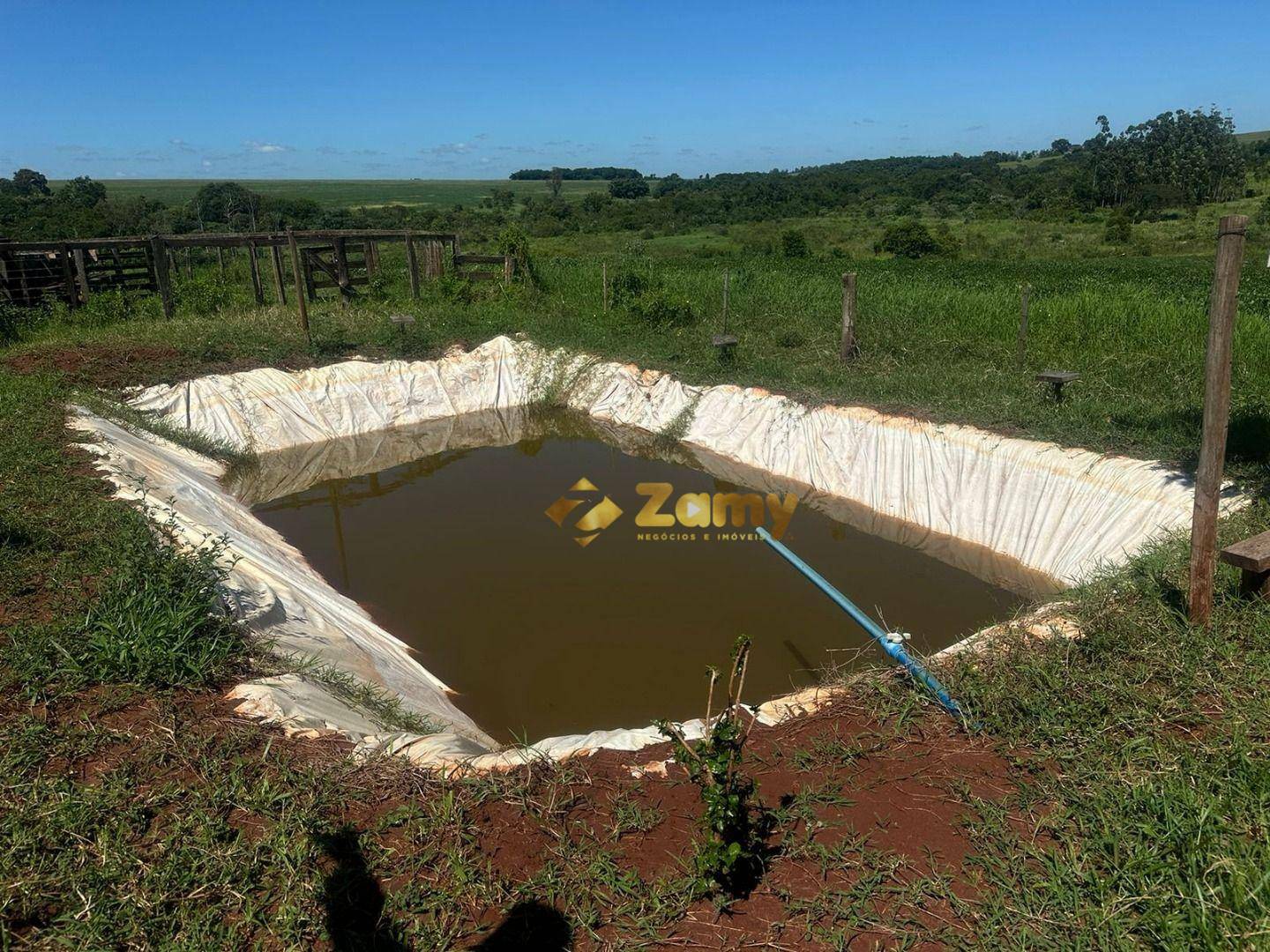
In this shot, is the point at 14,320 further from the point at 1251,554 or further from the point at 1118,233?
the point at 1118,233

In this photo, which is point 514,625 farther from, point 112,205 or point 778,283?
point 112,205

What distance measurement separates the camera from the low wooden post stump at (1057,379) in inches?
292

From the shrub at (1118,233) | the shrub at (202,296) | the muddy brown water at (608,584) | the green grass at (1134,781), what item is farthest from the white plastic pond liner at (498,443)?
the shrub at (1118,233)

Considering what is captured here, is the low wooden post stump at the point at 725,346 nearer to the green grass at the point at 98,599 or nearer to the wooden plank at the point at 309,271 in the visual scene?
the green grass at the point at 98,599

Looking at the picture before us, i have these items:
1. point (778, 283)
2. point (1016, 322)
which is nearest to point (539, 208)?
point (778, 283)

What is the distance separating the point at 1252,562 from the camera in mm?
3861

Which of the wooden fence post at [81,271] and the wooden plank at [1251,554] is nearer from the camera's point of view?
the wooden plank at [1251,554]

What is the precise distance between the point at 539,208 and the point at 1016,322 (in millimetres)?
42339

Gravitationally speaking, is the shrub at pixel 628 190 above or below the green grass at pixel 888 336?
above

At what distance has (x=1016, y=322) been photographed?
34.3 feet

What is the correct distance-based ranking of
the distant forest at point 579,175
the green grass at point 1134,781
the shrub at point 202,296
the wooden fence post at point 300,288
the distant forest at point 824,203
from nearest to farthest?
1. the green grass at point 1134,781
2. the wooden fence post at point 300,288
3. the shrub at point 202,296
4. the distant forest at point 824,203
5. the distant forest at point 579,175

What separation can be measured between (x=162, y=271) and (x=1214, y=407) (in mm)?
13324

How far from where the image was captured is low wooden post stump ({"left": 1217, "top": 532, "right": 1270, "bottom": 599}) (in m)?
3.87

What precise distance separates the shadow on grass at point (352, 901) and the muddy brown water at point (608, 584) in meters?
1.64
